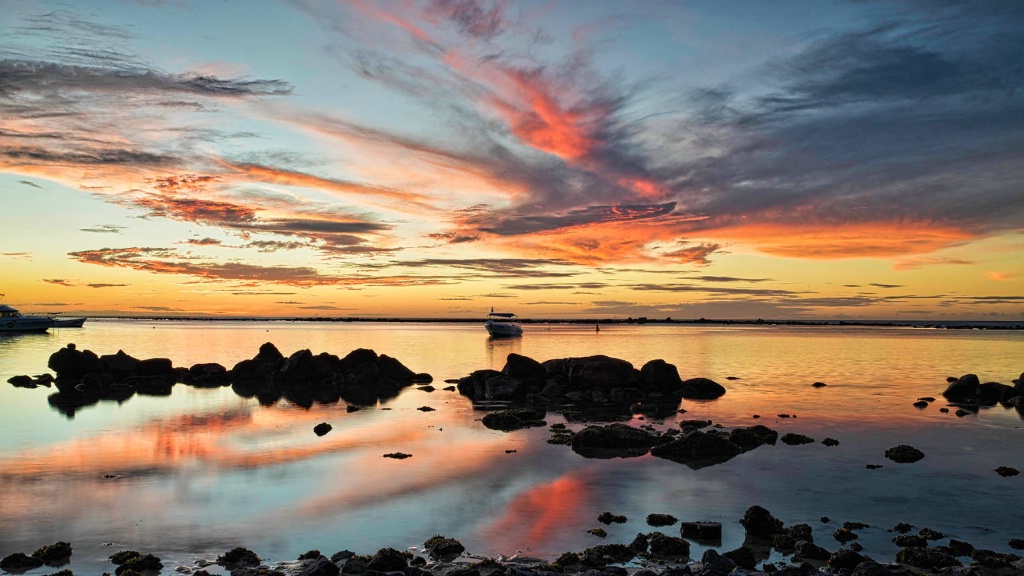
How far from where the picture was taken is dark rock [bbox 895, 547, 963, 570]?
12.3m

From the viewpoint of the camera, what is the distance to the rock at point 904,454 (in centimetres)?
2198

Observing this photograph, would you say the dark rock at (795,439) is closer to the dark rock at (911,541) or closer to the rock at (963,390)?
the dark rock at (911,541)

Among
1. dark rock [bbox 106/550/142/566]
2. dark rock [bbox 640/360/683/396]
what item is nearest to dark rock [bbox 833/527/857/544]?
dark rock [bbox 106/550/142/566]

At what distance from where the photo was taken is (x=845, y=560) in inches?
481

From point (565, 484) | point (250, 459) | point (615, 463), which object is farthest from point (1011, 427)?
point (250, 459)

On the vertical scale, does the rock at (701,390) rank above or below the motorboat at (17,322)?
below

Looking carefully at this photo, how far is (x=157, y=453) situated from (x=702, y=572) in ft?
63.2

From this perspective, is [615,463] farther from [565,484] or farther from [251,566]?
[251,566]

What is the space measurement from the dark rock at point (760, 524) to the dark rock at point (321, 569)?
861cm

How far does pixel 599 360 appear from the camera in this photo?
4147cm

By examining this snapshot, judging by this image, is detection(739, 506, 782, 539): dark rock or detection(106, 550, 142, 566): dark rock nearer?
detection(106, 550, 142, 566): dark rock

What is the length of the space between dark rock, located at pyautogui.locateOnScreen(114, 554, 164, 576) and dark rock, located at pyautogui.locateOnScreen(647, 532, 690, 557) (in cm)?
928

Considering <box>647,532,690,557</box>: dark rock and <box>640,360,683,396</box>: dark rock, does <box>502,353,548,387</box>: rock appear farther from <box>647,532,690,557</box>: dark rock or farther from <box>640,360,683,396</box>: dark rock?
<box>647,532,690,557</box>: dark rock

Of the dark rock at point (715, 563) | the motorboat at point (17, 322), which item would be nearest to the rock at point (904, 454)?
the dark rock at point (715, 563)
